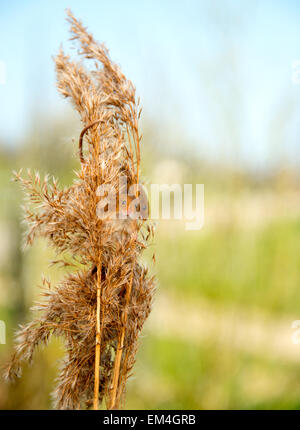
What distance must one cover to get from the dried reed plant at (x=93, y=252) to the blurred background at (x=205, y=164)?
43 centimetres

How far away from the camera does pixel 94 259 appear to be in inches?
26.7

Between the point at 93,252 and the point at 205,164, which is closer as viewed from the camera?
the point at 93,252

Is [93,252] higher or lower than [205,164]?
lower

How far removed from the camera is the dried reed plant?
2.19 ft

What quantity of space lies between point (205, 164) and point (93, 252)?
658 mm

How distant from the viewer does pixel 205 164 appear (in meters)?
1.21

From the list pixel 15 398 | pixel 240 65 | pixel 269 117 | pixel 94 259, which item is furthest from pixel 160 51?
pixel 15 398

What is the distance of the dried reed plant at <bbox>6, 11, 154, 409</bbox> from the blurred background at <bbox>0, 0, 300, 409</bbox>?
43cm

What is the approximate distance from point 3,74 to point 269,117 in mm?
873

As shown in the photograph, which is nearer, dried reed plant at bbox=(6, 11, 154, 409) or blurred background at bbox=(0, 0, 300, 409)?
dried reed plant at bbox=(6, 11, 154, 409)

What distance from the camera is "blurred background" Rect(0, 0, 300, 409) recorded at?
1.15 metres

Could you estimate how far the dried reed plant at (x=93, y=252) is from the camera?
0.67 m

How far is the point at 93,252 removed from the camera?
0.68 meters
